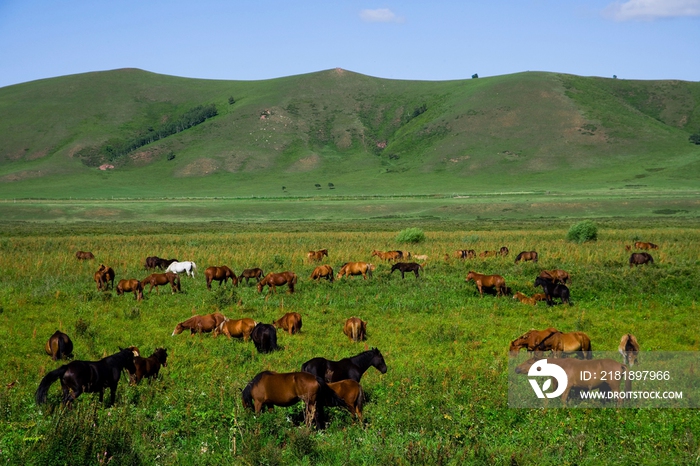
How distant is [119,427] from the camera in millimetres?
8328

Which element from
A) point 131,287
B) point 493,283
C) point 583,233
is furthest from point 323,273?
point 583,233


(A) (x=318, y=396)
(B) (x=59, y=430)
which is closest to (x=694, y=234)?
(A) (x=318, y=396)

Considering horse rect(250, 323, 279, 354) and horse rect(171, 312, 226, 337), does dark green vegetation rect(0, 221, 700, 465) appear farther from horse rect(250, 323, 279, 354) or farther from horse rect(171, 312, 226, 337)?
horse rect(171, 312, 226, 337)

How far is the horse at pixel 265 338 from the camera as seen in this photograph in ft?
44.2

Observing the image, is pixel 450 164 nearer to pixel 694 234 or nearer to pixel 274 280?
pixel 694 234

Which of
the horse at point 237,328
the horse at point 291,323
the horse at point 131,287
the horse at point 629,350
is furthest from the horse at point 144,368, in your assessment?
the horse at point 629,350

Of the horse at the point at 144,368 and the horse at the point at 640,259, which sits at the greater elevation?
the horse at the point at 144,368

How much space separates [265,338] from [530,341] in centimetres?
607

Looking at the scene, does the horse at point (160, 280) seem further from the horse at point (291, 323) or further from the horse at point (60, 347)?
the horse at point (60, 347)

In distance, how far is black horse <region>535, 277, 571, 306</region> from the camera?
64.0 ft

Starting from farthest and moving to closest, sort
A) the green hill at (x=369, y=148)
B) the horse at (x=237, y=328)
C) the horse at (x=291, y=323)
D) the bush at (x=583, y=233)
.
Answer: the green hill at (x=369, y=148) < the bush at (x=583, y=233) < the horse at (x=291, y=323) < the horse at (x=237, y=328)

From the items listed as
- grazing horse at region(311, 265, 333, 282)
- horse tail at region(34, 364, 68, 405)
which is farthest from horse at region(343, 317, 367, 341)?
grazing horse at region(311, 265, 333, 282)

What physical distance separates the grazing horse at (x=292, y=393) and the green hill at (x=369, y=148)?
112 meters

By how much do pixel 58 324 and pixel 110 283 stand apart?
22.5 feet
